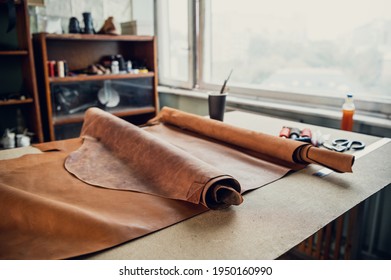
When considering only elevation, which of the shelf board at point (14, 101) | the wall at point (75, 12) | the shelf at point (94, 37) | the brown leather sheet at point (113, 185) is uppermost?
the wall at point (75, 12)

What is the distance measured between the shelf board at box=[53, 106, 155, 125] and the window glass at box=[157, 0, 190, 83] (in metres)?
0.43

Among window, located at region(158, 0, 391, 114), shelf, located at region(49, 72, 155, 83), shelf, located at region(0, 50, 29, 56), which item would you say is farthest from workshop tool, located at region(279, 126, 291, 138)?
shelf, located at region(0, 50, 29, 56)

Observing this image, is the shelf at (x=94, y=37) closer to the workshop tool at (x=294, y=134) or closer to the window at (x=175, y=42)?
the window at (x=175, y=42)

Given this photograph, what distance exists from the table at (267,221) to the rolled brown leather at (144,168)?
53 mm

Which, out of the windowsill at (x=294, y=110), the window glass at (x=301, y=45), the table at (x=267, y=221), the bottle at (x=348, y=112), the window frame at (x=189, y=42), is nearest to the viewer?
the table at (x=267, y=221)

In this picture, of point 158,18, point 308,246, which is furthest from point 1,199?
point 158,18

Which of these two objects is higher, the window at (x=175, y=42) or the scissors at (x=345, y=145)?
the window at (x=175, y=42)

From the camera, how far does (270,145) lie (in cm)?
104

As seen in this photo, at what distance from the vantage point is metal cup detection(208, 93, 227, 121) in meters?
1.51

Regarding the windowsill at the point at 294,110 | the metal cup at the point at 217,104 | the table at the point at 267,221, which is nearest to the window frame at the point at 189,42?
the windowsill at the point at 294,110

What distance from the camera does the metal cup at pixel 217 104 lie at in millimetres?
1506

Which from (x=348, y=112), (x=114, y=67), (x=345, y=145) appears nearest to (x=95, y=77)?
(x=114, y=67)

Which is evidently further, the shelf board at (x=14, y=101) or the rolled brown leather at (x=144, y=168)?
the shelf board at (x=14, y=101)

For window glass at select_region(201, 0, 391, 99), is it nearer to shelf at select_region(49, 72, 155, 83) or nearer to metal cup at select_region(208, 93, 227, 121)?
shelf at select_region(49, 72, 155, 83)
